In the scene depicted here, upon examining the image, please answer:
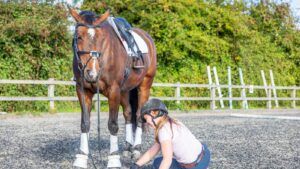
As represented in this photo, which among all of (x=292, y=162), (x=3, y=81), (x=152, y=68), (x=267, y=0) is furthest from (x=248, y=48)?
(x=292, y=162)

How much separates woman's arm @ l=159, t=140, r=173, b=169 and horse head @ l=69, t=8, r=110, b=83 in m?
1.95

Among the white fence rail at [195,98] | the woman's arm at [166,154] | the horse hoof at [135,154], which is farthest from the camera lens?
the white fence rail at [195,98]

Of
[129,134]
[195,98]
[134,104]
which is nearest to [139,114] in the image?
[134,104]

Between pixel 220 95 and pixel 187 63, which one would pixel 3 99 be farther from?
pixel 220 95

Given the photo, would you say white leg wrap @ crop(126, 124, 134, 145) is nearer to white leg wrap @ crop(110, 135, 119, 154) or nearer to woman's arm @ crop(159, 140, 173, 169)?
→ white leg wrap @ crop(110, 135, 119, 154)

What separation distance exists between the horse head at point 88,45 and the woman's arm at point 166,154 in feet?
6.39

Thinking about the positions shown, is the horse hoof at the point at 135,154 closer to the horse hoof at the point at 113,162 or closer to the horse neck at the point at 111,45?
the horse hoof at the point at 113,162

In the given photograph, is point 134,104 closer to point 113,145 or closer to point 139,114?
point 139,114

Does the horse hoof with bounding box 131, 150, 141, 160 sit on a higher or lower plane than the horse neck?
lower

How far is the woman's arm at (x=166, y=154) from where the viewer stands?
4.62 meters

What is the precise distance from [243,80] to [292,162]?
60.7ft

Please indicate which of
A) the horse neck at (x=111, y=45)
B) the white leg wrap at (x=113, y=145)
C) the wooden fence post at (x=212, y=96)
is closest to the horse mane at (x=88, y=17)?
the horse neck at (x=111, y=45)

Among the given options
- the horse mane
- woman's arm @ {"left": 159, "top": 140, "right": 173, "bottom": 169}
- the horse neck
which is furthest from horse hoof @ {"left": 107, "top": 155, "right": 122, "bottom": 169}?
woman's arm @ {"left": 159, "top": 140, "right": 173, "bottom": 169}

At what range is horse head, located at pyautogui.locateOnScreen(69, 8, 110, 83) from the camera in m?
6.31
